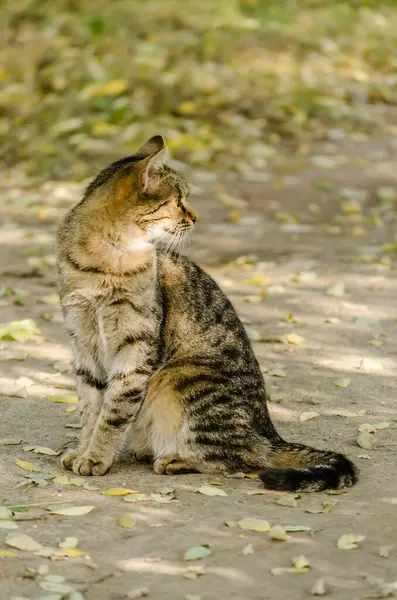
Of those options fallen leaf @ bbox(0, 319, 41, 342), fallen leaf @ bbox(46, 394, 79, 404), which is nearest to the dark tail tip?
fallen leaf @ bbox(46, 394, 79, 404)

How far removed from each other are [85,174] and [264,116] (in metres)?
2.97

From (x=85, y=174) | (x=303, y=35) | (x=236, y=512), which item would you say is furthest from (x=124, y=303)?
(x=303, y=35)

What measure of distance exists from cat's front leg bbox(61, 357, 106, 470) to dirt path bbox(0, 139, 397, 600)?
0.80 feet

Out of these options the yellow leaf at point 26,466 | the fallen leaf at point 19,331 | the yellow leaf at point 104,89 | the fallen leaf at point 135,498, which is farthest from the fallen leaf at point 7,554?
the yellow leaf at point 104,89

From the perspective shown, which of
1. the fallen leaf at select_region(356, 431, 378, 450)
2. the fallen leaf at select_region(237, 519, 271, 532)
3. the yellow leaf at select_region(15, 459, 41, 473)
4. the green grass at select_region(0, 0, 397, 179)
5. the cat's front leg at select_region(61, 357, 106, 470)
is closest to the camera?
the fallen leaf at select_region(237, 519, 271, 532)

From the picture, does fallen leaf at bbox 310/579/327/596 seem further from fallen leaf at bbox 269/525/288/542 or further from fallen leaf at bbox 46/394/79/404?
fallen leaf at bbox 46/394/79/404

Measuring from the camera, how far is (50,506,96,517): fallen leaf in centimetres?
427

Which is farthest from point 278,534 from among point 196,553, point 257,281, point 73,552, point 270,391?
point 257,281

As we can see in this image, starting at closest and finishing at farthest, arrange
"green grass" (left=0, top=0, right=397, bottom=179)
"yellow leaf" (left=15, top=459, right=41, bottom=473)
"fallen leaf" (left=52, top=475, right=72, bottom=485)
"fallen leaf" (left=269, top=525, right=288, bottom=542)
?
"fallen leaf" (left=269, top=525, right=288, bottom=542), "fallen leaf" (left=52, top=475, right=72, bottom=485), "yellow leaf" (left=15, top=459, right=41, bottom=473), "green grass" (left=0, top=0, right=397, bottom=179)

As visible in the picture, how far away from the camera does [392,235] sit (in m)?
9.45

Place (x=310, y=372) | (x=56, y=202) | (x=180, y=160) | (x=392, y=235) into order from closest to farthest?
(x=310, y=372) < (x=392, y=235) < (x=56, y=202) < (x=180, y=160)

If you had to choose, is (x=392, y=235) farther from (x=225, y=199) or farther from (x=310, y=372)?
(x=310, y=372)

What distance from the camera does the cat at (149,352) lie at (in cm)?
484

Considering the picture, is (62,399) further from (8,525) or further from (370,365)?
(370,365)
